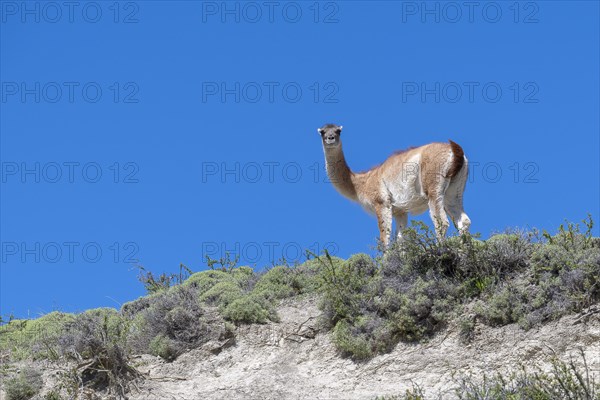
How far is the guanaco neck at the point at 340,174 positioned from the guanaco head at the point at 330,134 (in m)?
0.16

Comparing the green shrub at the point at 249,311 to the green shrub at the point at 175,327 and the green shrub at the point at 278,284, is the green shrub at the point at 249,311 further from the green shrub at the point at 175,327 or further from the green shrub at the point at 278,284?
the green shrub at the point at 278,284

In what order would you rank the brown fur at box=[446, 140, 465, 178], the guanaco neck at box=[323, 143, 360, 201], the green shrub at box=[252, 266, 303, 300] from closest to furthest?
the green shrub at box=[252, 266, 303, 300] < the brown fur at box=[446, 140, 465, 178] < the guanaco neck at box=[323, 143, 360, 201]

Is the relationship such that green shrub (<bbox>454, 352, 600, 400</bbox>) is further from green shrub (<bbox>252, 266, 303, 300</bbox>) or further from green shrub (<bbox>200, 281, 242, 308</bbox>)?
green shrub (<bbox>200, 281, 242, 308</bbox>)

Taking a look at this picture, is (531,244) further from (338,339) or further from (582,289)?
(338,339)

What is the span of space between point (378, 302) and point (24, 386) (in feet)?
18.7

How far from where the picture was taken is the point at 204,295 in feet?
51.9

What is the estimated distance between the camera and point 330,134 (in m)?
19.5

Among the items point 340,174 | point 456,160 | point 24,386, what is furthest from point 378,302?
point 340,174

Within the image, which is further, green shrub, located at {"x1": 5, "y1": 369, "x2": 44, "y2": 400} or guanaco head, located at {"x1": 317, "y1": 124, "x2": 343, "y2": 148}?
guanaco head, located at {"x1": 317, "y1": 124, "x2": 343, "y2": 148}

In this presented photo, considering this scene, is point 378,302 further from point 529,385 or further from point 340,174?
point 340,174

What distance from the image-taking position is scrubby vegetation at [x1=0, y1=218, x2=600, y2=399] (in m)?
12.7

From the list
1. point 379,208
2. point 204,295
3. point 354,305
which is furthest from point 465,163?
point 204,295

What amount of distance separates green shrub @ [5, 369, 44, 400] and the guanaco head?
27.5 feet

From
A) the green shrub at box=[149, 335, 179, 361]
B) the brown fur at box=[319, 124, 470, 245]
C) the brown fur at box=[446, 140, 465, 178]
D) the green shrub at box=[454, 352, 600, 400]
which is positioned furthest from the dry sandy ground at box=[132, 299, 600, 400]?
the brown fur at box=[446, 140, 465, 178]
